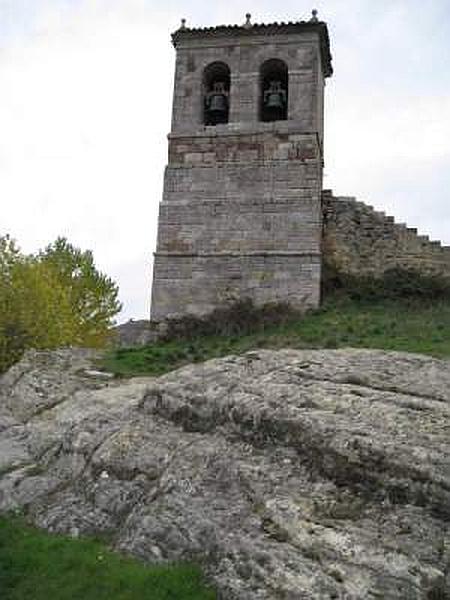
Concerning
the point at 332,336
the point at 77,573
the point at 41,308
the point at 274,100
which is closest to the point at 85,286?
the point at 41,308

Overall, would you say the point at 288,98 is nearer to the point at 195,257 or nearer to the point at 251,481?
the point at 195,257

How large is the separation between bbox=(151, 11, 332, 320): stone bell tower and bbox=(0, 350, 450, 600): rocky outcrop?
6711 mm

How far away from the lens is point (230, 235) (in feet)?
65.3

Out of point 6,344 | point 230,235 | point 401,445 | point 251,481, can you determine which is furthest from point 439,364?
point 6,344

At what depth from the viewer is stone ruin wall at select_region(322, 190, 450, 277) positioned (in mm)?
20938

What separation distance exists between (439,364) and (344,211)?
1063cm

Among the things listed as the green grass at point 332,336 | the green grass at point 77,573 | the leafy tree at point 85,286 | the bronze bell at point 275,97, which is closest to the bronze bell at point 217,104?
the bronze bell at point 275,97

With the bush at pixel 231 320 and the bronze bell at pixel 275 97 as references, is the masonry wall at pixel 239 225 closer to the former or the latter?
the bush at pixel 231 320

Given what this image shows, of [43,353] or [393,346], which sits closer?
[393,346]

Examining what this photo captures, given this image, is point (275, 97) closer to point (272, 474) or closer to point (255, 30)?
point (255, 30)

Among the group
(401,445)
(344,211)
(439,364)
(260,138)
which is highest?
(260,138)

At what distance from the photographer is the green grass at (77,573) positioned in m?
8.27

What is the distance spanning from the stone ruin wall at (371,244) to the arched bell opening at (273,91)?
8.77ft

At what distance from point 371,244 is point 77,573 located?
14090 mm
